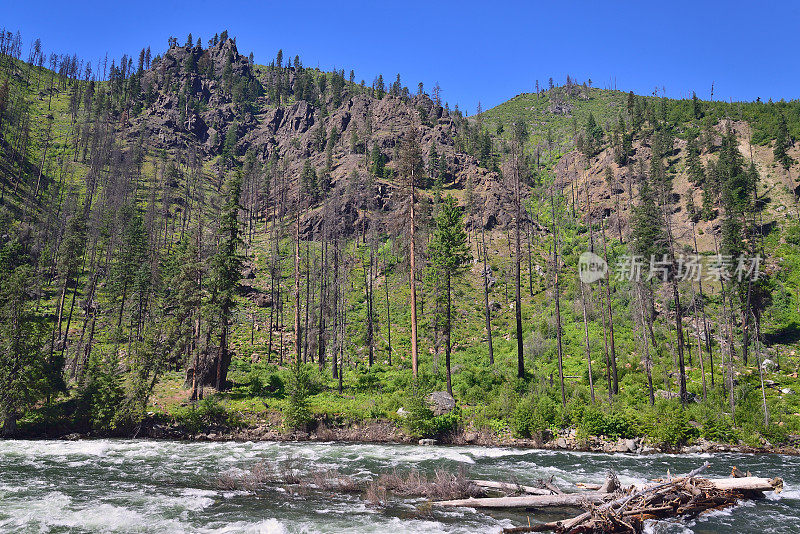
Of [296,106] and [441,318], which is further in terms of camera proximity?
[296,106]

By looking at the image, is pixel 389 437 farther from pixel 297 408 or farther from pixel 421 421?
pixel 297 408

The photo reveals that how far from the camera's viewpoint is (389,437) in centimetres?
2522

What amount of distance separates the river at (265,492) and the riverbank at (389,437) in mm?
1540

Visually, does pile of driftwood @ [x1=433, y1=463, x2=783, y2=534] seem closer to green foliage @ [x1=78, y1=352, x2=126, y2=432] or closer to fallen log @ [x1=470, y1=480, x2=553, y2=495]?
fallen log @ [x1=470, y1=480, x2=553, y2=495]

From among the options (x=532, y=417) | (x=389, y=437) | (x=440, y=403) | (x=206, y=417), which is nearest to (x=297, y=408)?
(x=206, y=417)

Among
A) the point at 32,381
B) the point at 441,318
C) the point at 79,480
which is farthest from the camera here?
the point at 441,318

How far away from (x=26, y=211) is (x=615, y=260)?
104366mm

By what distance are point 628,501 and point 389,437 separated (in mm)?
16221

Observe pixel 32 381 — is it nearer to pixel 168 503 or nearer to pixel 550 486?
pixel 168 503

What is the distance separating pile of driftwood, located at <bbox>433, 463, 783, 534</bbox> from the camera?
10.5 m

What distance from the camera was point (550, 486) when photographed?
13.2 meters

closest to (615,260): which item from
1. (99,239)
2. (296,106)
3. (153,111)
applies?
(99,239)

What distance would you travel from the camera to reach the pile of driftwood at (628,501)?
10461 mm

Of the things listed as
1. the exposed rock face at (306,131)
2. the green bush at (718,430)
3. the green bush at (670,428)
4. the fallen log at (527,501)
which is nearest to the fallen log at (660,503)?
the fallen log at (527,501)
